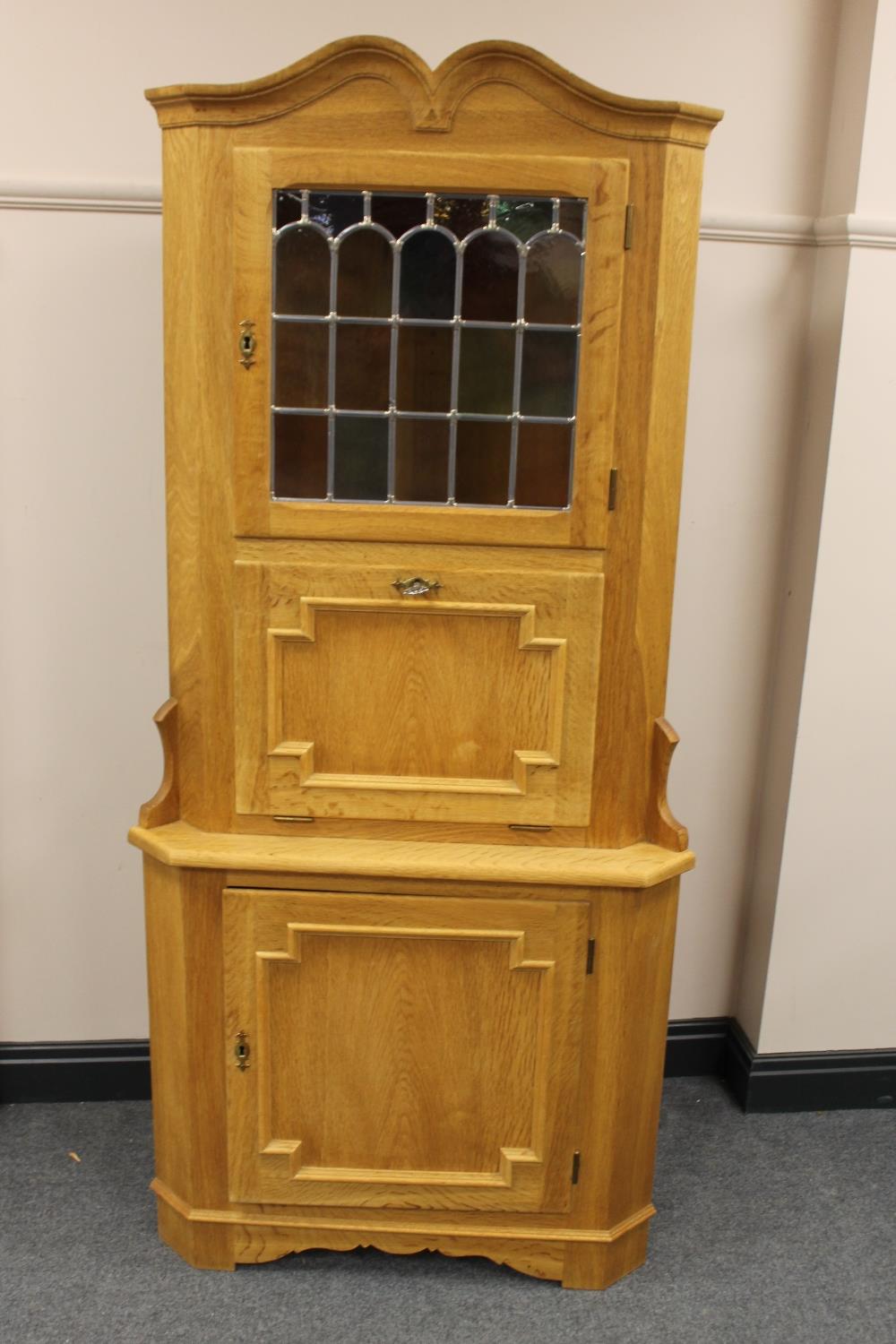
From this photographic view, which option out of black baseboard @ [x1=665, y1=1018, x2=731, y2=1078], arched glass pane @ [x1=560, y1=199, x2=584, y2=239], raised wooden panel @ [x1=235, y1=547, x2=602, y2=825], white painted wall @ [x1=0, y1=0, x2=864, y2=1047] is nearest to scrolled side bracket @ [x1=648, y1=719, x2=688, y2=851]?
raised wooden panel @ [x1=235, y1=547, x2=602, y2=825]

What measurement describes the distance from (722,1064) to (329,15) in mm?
2339

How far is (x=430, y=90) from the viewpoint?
6.06ft

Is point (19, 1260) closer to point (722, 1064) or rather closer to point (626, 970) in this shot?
point (626, 970)

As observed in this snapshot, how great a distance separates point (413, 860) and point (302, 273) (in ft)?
3.09

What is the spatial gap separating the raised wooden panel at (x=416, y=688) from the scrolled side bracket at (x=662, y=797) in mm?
121

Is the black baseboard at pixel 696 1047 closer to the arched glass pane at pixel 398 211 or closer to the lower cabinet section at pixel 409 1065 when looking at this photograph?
the lower cabinet section at pixel 409 1065

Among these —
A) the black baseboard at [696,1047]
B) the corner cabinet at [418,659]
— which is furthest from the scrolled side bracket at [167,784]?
the black baseboard at [696,1047]

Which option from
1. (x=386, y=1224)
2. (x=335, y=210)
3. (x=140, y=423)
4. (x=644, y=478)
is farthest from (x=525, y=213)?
(x=386, y=1224)

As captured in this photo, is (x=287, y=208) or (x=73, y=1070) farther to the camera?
(x=73, y=1070)

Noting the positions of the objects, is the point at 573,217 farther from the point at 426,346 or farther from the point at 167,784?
the point at 167,784

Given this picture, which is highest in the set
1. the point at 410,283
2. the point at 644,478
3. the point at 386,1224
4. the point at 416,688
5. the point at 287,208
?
the point at 287,208

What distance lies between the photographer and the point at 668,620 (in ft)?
6.85

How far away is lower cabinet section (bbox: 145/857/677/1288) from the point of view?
2100 millimetres

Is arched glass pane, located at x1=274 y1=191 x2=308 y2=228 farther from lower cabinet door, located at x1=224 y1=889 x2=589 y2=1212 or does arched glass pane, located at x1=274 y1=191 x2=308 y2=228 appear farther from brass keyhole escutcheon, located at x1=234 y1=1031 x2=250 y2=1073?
brass keyhole escutcheon, located at x1=234 y1=1031 x2=250 y2=1073
